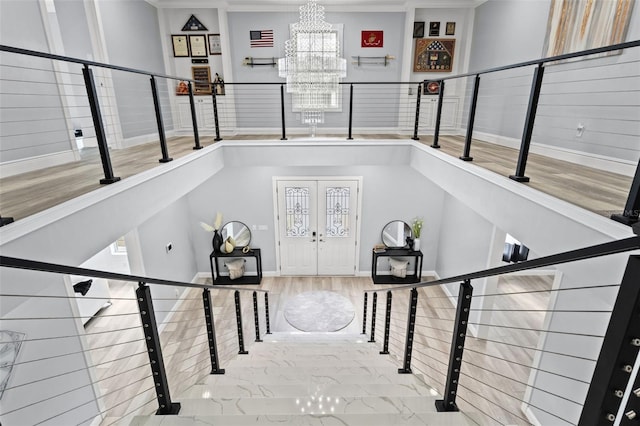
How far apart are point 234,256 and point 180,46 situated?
4.17m

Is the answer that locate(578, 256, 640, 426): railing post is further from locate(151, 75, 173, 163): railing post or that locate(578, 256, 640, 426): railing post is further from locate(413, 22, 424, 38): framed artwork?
locate(413, 22, 424, 38): framed artwork

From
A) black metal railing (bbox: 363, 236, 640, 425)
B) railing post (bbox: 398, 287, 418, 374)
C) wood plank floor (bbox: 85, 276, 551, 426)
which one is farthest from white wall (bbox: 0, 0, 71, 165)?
black metal railing (bbox: 363, 236, 640, 425)

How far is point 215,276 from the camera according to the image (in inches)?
277

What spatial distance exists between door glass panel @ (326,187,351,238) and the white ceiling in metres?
3.36

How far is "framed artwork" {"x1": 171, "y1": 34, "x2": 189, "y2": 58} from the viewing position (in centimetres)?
640

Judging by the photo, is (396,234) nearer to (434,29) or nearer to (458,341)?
(434,29)

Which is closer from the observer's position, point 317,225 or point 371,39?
point 371,39

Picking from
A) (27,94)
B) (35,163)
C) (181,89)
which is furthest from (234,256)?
(27,94)

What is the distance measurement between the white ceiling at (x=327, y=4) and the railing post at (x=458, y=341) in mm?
5923

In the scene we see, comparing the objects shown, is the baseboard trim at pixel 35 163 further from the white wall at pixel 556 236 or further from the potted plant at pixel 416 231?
the potted plant at pixel 416 231

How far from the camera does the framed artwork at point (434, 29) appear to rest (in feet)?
20.8

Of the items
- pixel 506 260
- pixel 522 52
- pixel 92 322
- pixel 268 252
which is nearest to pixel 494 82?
pixel 522 52

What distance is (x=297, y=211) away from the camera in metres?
7.05

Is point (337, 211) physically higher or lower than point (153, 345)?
lower
